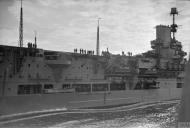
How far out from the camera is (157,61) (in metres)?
26.1

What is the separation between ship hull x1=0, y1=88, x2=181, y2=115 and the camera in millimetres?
13602

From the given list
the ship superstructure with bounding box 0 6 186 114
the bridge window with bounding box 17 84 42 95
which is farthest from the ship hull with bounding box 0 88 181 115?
the bridge window with bounding box 17 84 42 95

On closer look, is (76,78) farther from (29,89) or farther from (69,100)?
(29,89)

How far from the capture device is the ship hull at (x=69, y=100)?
13602mm

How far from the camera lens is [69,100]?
52.2 ft

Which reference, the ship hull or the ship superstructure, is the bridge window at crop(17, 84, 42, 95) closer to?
the ship superstructure

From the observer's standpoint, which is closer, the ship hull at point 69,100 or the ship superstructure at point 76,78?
the ship hull at point 69,100

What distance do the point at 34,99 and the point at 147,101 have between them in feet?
39.7

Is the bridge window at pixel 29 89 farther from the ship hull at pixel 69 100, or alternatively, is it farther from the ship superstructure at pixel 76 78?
the ship hull at pixel 69 100

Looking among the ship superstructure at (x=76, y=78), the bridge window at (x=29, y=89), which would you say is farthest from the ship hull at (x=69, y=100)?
the bridge window at (x=29, y=89)

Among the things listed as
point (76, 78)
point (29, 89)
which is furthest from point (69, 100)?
point (29, 89)

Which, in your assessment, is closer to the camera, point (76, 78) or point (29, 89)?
point (29, 89)

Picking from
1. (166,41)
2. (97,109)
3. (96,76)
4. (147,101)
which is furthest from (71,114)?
(166,41)

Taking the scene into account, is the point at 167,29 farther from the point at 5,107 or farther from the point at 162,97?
the point at 5,107
